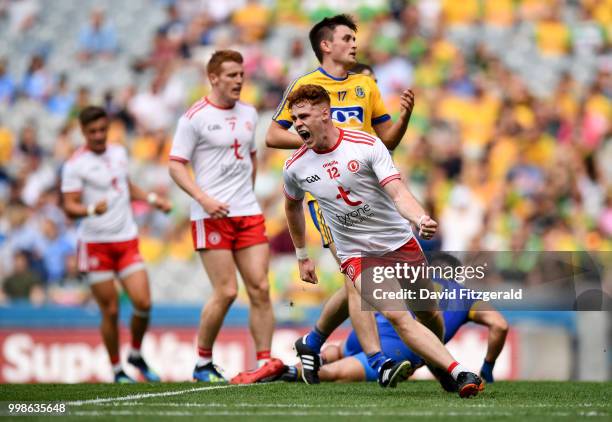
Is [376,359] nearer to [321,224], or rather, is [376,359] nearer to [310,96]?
[321,224]

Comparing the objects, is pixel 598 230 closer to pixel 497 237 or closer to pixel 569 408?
pixel 497 237

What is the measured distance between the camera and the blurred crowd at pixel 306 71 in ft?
49.6

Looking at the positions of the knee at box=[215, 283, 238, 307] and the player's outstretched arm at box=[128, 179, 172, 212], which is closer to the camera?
the knee at box=[215, 283, 238, 307]

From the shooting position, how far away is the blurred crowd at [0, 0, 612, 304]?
1512cm

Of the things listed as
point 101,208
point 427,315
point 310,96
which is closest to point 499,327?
point 427,315

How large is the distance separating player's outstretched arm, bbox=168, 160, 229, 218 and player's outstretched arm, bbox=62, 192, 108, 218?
1226 mm

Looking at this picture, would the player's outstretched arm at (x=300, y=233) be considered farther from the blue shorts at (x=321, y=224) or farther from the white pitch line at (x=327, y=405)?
the white pitch line at (x=327, y=405)

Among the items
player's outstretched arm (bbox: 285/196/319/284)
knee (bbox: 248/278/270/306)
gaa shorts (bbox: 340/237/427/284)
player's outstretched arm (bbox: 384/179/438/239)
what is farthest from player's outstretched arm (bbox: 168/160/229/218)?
player's outstretched arm (bbox: 384/179/438/239)

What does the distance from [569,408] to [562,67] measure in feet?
41.8

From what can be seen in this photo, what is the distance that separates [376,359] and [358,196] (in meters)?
1.36

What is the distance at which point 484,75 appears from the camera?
17.7 metres

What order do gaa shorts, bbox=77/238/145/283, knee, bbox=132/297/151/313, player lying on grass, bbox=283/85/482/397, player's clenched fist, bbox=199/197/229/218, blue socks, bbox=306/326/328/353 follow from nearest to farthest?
player lying on grass, bbox=283/85/482/397, player's clenched fist, bbox=199/197/229/218, blue socks, bbox=306/326/328/353, knee, bbox=132/297/151/313, gaa shorts, bbox=77/238/145/283

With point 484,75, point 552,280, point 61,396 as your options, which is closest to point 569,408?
point 61,396

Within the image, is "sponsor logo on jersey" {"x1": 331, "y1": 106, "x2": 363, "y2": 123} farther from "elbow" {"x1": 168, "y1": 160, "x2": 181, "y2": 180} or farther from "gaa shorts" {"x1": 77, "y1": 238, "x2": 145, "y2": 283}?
"gaa shorts" {"x1": 77, "y1": 238, "x2": 145, "y2": 283}
